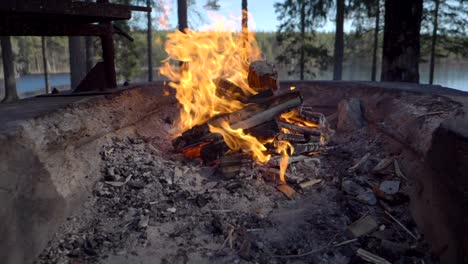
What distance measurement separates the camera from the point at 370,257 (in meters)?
3.16

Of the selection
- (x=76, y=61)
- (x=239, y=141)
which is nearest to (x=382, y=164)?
(x=239, y=141)

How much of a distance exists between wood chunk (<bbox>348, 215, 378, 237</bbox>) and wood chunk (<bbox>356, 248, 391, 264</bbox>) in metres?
0.30

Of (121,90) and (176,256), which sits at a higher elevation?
(121,90)

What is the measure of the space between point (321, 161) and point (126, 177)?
291 centimetres

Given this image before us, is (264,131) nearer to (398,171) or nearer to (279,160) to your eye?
(279,160)

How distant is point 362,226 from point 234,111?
2.55 m

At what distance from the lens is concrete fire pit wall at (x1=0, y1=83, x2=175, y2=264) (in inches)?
112

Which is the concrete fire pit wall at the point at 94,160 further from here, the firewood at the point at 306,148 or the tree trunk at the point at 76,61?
the tree trunk at the point at 76,61

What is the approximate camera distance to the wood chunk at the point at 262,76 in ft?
20.4

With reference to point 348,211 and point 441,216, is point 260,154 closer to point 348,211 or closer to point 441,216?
point 348,211

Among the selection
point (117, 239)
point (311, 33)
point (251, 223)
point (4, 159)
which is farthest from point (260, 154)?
point (311, 33)

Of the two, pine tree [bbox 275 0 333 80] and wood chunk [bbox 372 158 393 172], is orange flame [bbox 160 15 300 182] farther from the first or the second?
pine tree [bbox 275 0 333 80]

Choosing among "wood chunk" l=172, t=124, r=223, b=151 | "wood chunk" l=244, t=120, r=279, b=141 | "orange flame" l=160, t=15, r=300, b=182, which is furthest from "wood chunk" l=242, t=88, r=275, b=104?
"wood chunk" l=172, t=124, r=223, b=151

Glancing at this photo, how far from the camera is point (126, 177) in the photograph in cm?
446
